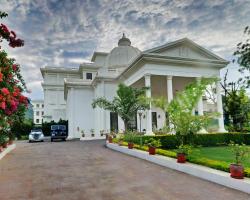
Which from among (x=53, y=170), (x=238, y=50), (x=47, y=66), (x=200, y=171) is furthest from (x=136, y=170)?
(x=47, y=66)

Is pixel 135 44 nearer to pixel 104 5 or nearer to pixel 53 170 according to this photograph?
pixel 104 5

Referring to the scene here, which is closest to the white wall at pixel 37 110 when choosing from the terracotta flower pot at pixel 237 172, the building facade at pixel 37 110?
the building facade at pixel 37 110

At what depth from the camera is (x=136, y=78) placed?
22.4 meters

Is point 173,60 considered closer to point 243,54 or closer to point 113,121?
point 243,54

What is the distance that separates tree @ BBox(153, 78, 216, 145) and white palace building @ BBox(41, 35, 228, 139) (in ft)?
28.0

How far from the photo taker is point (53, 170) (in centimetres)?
907

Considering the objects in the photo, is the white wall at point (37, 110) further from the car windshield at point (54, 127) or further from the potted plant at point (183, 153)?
the potted plant at point (183, 153)

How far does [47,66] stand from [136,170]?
131ft

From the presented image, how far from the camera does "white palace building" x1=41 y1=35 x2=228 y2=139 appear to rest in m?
20.4

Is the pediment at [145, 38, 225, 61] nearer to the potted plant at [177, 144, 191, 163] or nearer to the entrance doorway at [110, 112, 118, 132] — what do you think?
the entrance doorway at [110, 112, 118, 132]

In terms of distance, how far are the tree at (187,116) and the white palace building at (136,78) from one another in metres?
8.55

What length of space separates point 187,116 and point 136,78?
1281 centimetres

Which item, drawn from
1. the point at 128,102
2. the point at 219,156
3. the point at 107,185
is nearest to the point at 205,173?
the point at 107,185

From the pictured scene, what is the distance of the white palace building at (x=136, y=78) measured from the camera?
20406mm
